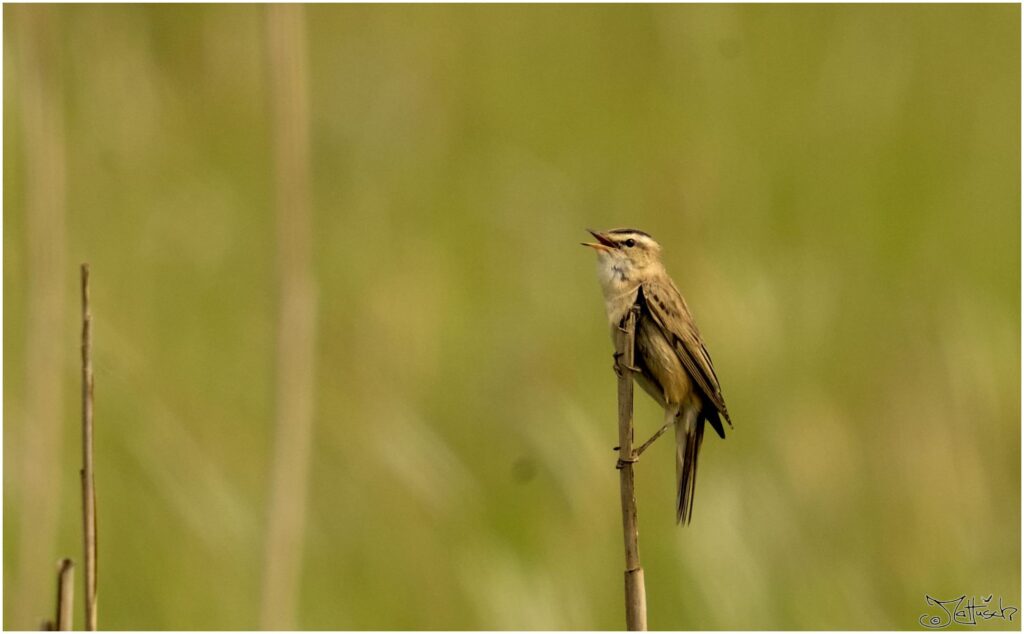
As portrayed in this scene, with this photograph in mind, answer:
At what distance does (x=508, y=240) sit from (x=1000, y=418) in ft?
7.10

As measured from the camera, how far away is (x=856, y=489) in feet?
19.7

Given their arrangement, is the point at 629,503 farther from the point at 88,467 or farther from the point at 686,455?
the point at 686,455

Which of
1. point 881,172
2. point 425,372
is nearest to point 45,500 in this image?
point 425,372

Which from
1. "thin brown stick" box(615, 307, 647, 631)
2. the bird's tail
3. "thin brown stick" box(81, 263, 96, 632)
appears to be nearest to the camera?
"thin brown stick" box(81, 263, 96, 632)

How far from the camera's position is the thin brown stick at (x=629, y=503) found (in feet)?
9.23

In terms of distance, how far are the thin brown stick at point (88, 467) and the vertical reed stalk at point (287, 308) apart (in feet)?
4.76

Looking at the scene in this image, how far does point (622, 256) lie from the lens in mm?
4301

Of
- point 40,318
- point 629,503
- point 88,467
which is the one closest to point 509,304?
point 40,318

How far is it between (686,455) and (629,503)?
143cm

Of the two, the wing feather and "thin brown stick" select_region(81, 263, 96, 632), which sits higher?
the wing feather

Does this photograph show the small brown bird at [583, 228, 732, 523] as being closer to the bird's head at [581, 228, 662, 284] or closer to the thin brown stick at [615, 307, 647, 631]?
the bird's head at [581, 228, 662, 284]

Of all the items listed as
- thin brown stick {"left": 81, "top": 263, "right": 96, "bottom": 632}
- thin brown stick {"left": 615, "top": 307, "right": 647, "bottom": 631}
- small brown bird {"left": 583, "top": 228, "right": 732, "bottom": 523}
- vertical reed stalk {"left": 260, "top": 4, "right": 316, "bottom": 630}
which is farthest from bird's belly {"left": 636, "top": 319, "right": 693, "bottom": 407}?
thin brown stick {"left": 81, "top": 263, "right": 96, "bottom": 632}

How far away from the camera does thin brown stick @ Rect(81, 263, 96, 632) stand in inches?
106

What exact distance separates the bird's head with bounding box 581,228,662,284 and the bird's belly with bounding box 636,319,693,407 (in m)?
0.14
